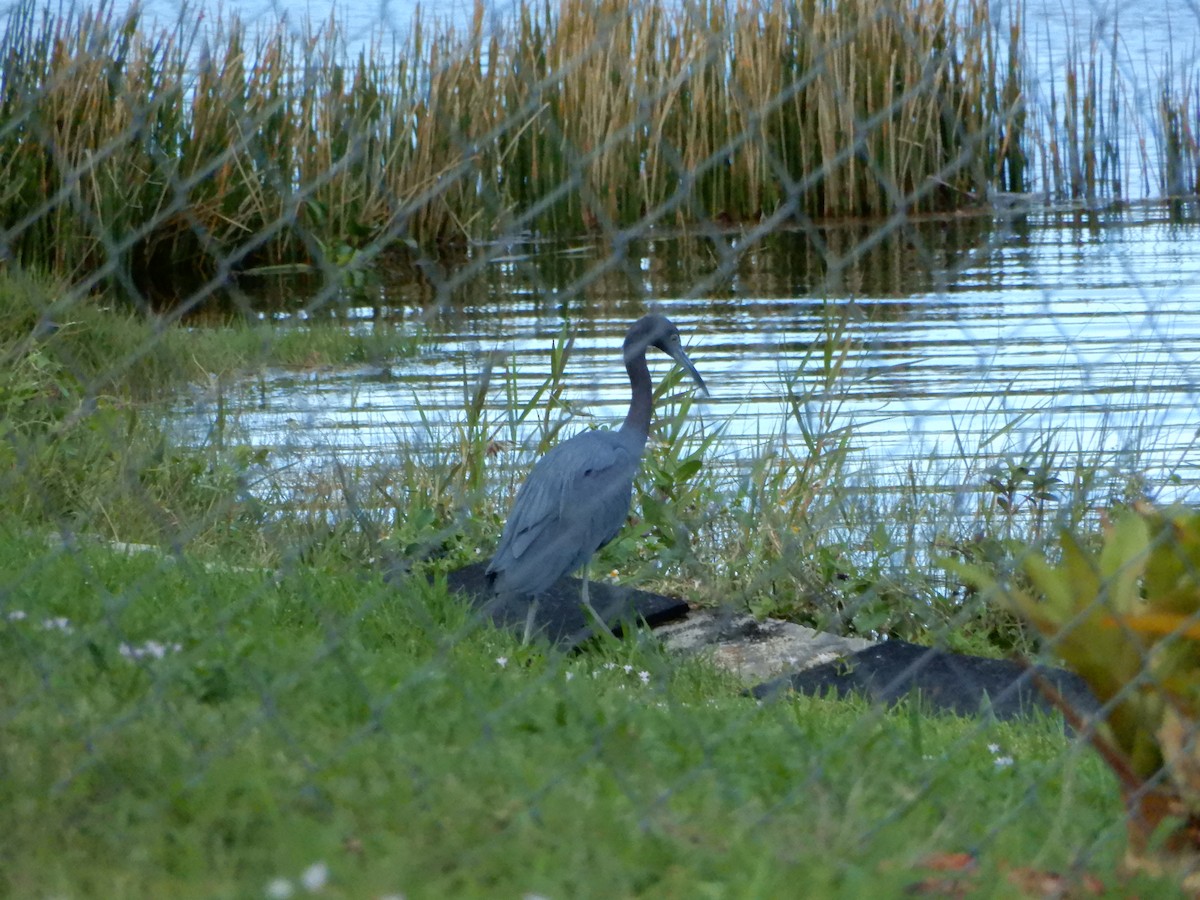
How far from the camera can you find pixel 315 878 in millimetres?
1834

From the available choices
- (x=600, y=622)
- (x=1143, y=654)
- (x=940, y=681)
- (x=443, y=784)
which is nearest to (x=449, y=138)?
(x=600, y=622)

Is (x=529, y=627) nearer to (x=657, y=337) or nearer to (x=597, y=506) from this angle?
(x=597, y=506)

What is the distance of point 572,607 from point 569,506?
0.54 m

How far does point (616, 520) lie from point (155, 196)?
4618 millimetres

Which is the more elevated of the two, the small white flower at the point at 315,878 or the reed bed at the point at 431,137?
the reed bed at the point at 431,137

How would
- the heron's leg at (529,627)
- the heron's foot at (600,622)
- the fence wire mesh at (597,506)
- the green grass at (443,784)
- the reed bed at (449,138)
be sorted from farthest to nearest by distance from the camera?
the reed bed at (449,138) < the heron's foot at (600,622) < the heron's leg at (529,627) < the fence wire mesh at (597,506) < the green grass at (443,784)

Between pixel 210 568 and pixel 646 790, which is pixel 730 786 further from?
pixel 210 568

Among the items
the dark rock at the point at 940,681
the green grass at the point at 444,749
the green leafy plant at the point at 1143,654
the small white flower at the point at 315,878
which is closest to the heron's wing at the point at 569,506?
the green grass at the point at 444,749

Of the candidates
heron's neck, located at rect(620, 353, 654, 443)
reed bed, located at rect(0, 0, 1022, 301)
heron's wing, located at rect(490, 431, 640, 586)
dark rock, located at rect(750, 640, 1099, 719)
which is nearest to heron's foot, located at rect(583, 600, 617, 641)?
heron's wing, located at rect(490, 431, 640, 586)

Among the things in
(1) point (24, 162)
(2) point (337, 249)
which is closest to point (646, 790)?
(1) point (24, 162)

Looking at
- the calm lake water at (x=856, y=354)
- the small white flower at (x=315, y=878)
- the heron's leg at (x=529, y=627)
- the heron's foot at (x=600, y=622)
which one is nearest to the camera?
the small white flower at (x=315, y=878)

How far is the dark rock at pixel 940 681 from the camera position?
398 centimetres

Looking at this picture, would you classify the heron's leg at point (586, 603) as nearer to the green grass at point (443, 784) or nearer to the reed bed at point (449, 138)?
the green grass at point (443, 784)

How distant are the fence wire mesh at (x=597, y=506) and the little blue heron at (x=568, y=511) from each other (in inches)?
0.8
